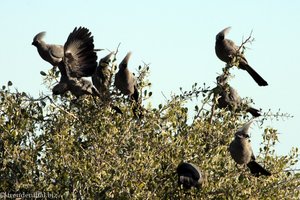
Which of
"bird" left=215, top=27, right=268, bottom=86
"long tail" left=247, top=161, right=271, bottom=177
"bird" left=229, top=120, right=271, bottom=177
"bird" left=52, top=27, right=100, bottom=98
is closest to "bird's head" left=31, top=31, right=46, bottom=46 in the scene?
"bird" left=52, top=27, right=100, bottom=98

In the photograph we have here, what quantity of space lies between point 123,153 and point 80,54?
2.02 meters

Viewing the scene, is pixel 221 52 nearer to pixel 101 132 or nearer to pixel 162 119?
pixel 162 119

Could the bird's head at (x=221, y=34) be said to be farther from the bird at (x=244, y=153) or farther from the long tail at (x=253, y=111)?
the bird at (x=244, y=153)

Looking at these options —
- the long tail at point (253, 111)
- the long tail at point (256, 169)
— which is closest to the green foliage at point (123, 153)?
the long tail at point (256, 169)

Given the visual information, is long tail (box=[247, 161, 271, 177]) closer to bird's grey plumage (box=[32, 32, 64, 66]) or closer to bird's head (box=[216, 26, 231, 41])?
bird's head (box=[216, 26, 231, 41])

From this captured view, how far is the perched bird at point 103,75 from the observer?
8.22 meters

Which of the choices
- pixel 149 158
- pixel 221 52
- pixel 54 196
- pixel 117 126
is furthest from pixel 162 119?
pixel 221 52

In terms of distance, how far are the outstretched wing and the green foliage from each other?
732 millimetres

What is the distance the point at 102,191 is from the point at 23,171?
1073 mm

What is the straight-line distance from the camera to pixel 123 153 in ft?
23.7

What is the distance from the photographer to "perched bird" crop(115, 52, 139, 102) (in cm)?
867

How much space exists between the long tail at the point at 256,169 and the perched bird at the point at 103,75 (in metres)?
1.97

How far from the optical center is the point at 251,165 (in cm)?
784

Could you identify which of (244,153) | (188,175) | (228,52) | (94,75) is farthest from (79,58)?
(188,175)
